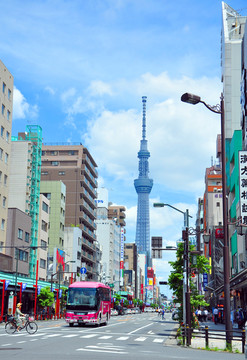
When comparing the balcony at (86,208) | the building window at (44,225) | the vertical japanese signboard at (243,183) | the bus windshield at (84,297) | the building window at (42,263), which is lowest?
the bus windshield at (84,297)

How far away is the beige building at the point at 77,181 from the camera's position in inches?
4626

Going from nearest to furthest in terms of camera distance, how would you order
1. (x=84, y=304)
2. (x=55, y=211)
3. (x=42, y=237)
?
(x=84, y=304), (x=42, y=237), (x=55, y=211)

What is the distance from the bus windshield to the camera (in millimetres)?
42156

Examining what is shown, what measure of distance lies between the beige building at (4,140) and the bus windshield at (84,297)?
2587cm

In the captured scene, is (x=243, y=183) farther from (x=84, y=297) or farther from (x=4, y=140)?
(x=4, y=140)

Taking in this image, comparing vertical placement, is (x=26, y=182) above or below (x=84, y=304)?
above

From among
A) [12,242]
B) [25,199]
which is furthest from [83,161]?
[12,242]

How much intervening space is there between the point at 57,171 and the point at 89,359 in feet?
343

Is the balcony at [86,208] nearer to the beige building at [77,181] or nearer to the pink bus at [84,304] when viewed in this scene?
the beige building at [77,181]

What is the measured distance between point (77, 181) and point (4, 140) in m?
50.5

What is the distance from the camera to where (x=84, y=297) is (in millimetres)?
42375

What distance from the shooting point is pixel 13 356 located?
55.7ft

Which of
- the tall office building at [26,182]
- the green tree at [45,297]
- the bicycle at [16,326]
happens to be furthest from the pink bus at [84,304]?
the tall office building at [26,182]

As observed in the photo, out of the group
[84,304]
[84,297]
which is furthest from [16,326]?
[84,297]
